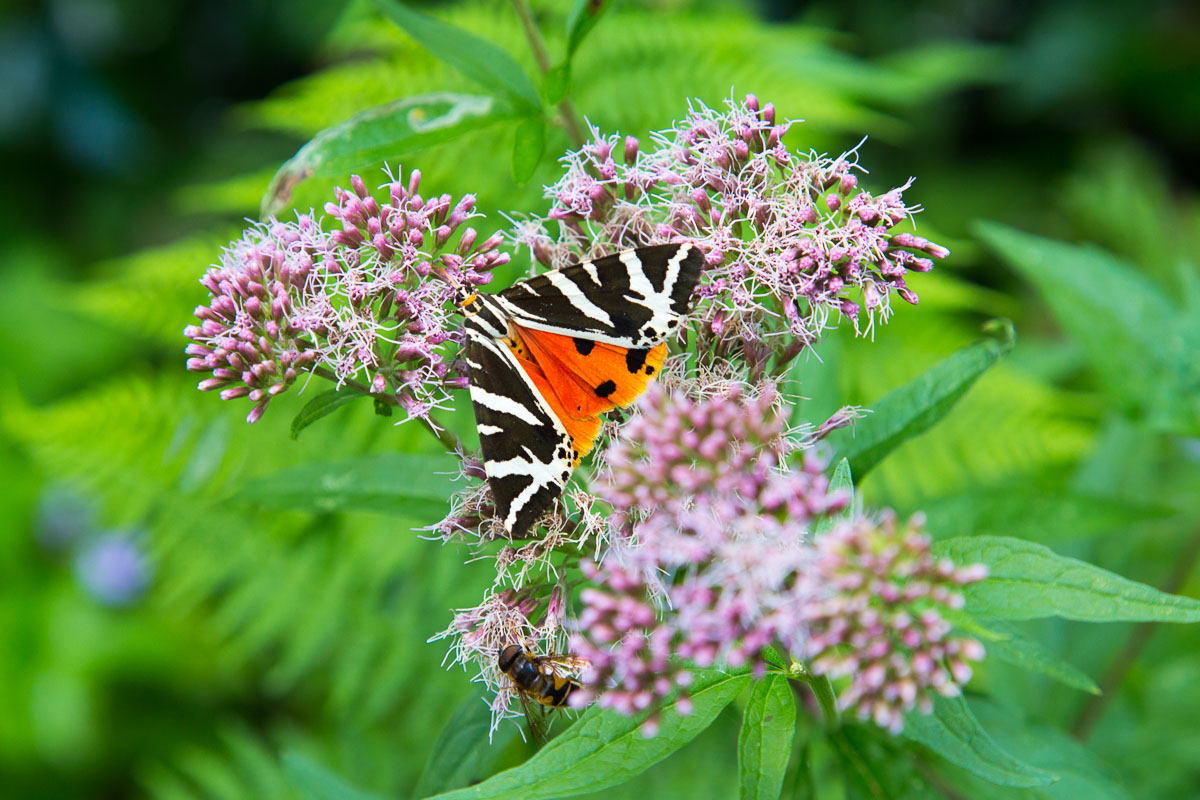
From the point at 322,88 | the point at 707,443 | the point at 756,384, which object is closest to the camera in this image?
the point at 707,443

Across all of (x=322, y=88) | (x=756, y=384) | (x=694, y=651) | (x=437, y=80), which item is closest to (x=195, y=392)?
(x=322, y=88)

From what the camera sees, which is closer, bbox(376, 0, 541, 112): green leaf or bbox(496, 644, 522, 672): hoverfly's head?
bbox(496, 644, 522, 672): hoverfly's head

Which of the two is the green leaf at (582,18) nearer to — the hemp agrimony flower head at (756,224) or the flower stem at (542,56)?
the flower stem at (542,56)

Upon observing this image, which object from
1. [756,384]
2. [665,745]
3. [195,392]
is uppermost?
[195,392]

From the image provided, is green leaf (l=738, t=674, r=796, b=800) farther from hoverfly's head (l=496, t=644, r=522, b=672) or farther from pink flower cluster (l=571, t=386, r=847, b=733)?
hoverfly's head (l=496, t=644, r=522, b=672)

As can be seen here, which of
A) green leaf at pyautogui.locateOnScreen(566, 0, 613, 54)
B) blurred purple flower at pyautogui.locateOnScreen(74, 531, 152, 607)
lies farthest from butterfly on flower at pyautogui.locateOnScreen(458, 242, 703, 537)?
blurred purple flower at pyautogui.locateOnScreen(74, 531, 152, 607)

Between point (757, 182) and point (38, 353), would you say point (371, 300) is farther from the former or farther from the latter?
point (38, 353)
